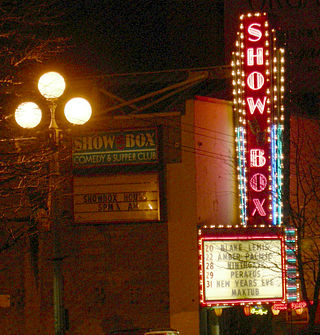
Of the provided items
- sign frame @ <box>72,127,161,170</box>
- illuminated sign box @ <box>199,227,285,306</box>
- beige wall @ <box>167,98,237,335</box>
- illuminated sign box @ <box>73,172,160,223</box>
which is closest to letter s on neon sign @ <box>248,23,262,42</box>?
beige wall @ <box>167,98,237,335</box>

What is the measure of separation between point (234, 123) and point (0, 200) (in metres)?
6.89

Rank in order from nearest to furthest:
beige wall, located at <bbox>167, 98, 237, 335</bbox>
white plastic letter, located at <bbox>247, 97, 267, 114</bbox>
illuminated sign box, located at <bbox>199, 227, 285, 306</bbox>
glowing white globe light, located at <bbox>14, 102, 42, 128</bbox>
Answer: glowing white globe light, located at <bbox>14, 102, 42, 128</bbox>
illuminated sign box, located at <bbox>199, 227, 285, 306</bbox>
beige wall, located at <bbox>167, 98, 237, 335</bbox>
white plastic letter, located at <bbox>247, 97, 267, 114</bbox>

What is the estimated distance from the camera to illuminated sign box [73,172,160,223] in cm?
1667

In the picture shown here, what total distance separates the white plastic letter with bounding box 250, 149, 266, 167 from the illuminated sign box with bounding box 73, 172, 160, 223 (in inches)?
101

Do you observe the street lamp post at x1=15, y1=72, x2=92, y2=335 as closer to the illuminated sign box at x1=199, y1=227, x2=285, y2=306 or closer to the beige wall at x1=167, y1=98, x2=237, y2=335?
the illuminated sign box at x1=199, y1=227, x2=285, y2=306

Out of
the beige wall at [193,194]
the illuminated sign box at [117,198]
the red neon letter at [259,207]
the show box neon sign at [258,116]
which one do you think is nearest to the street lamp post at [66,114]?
the illuminated sign box at [117,198]

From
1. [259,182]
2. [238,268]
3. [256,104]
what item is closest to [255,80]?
[256,104]

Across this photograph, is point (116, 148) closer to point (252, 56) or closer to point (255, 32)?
point (252, 56)

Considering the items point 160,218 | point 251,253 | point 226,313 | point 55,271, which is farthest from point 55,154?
point 226,313

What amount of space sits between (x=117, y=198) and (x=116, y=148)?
53.6 inches

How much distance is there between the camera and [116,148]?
16.9 meters

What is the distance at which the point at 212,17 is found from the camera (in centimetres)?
2595

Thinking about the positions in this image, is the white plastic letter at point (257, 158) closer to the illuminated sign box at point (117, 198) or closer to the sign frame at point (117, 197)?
the sign frame at point (117, 197)

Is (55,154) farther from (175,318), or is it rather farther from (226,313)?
(226,313)
